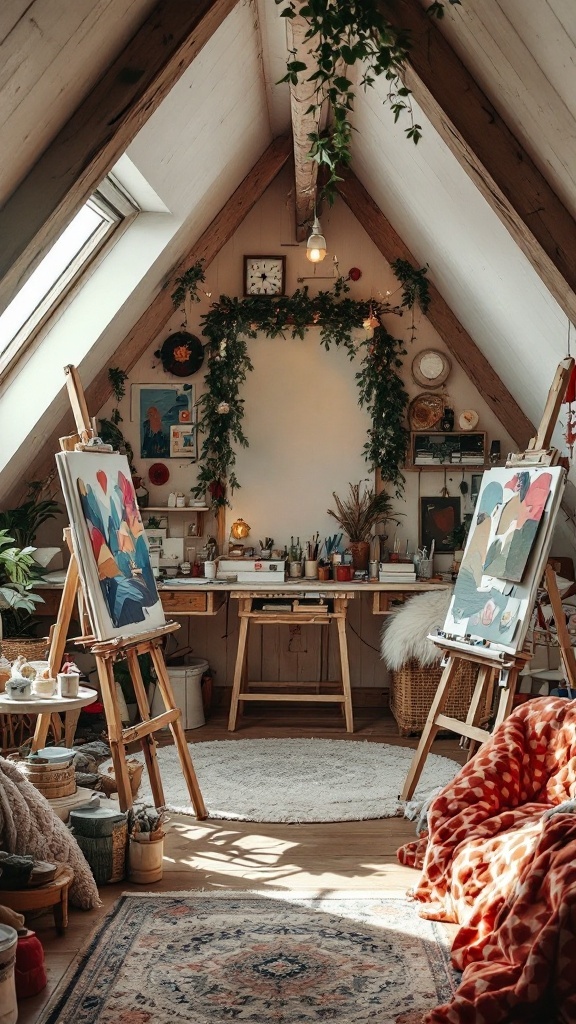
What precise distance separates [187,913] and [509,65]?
298cm

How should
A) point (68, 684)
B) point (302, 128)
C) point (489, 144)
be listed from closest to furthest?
1. point (489, 144)
2. point (68, 684)
3. point (302, 128)

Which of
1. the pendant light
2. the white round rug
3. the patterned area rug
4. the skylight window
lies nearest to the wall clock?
the pendant light

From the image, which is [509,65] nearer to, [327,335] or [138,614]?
[138,614]

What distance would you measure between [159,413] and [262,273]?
1129 millimetres

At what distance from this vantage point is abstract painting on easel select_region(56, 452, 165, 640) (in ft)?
12.9

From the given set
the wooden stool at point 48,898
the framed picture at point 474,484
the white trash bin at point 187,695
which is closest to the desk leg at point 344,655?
the white trash bin at point 187,695

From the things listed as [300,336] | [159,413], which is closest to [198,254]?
[300,336]

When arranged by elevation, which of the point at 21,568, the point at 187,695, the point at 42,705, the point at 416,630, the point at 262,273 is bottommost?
the point at 187,695

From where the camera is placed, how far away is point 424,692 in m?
5.69

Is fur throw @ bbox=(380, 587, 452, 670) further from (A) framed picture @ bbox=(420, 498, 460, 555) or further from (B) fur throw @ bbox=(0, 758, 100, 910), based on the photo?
(B) fur throw @ bbox=(0, 758, 100, 910)

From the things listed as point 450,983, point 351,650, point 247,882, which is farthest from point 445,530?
point 450,983

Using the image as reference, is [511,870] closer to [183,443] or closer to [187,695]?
[187,695]

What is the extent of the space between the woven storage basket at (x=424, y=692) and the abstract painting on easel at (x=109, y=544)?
6.16ft

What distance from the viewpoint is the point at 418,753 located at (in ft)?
14.3
